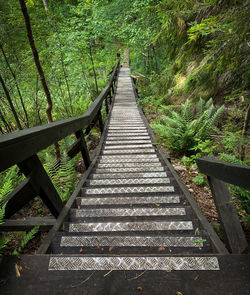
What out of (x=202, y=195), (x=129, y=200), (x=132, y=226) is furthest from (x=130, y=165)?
(x=132, y=226)

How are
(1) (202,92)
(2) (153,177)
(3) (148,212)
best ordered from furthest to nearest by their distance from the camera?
(1) (202,92) → (2) (153,177) → (3) (148,212)

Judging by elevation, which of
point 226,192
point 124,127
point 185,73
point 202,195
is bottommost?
point 124,127

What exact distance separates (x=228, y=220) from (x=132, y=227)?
0.92 m

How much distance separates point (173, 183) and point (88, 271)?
1.85 metres

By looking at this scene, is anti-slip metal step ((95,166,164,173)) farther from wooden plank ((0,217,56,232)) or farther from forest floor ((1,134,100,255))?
wooden plank ((0,217,56,232))

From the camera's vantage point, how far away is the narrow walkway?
1.19 metres

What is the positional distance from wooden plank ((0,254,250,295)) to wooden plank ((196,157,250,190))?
0.55 metres

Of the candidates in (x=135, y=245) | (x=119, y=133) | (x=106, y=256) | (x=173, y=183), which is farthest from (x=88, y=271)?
(x=119, y=133)

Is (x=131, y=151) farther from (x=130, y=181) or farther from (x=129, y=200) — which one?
(x=129, y=200)

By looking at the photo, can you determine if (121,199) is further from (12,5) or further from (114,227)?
(12,5)

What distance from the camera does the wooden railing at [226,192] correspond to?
1101 millimetres

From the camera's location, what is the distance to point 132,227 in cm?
172

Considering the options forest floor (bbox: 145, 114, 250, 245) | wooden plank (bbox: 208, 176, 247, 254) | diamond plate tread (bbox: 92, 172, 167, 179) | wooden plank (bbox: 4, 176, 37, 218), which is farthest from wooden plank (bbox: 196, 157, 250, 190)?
wooden plank (bbox: 4, 176, 37, 218)

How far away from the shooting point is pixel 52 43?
4496 mm
